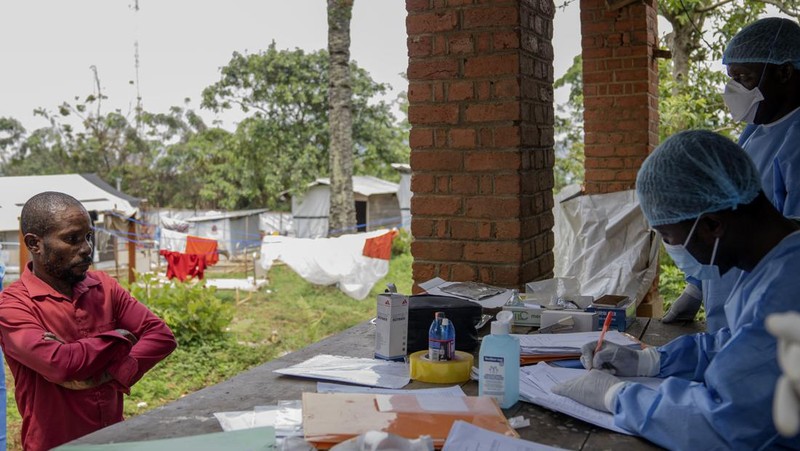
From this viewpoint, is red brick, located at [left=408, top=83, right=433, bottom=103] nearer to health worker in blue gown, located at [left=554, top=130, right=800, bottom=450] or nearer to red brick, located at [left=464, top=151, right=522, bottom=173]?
red brick, located at [left=464, top=151, right=522, bottom=173]

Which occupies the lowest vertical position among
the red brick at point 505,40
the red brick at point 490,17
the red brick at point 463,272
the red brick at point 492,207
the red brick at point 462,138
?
the red brick at point 463,272

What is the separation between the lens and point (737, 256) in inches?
63.8

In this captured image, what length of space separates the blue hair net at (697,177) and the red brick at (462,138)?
169 centimetres

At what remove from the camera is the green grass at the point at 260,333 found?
7.27 m

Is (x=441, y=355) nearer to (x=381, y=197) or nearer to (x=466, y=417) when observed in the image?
(x=466, y=417)

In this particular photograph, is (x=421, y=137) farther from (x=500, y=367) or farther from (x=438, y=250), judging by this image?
(x=500, y=367)

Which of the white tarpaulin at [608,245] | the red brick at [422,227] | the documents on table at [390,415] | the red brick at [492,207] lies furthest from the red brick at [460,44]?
the documents on table at [390,415]

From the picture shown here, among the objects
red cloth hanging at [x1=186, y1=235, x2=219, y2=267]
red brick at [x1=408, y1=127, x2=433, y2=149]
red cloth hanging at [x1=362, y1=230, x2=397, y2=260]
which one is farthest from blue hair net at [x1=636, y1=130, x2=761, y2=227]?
red cloth hanging at [x1=186, y1=235, x2=219, y2=267]

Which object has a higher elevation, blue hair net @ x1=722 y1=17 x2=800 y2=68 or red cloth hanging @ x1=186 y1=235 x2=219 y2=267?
blue hair net @ x1=722 y1=17 x2=800 y2=68

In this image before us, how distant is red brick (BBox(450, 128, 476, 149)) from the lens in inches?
130

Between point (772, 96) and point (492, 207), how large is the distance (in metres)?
1.21

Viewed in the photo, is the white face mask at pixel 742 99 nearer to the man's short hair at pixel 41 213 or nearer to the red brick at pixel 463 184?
the red brick at pixel 463 184

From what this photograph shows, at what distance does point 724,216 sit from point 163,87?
1228 inches

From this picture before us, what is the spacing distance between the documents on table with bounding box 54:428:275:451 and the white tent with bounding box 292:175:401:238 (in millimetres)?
19100
